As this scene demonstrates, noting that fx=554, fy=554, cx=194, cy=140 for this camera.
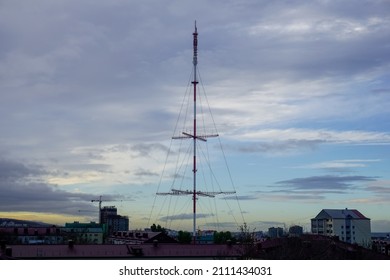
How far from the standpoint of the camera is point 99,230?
102m

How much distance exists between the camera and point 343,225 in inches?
4188

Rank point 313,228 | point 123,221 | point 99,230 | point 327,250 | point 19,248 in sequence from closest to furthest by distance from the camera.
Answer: point 327,250 < point 19,248 < point 99,230 < point 313,228 < point 123,221

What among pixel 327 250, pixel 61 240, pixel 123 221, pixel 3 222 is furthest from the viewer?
pixel 123 221

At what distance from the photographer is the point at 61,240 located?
280 feet

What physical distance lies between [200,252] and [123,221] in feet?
467

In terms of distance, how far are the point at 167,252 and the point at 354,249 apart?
12.7 meters

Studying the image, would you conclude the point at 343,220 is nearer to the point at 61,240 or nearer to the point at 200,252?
the point at 61,240

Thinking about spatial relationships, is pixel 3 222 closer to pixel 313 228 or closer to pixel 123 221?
pixel 123 221

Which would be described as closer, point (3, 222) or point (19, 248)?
point (19, 248)

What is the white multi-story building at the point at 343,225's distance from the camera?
4168 inches

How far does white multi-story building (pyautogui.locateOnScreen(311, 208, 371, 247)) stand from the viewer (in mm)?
105856
